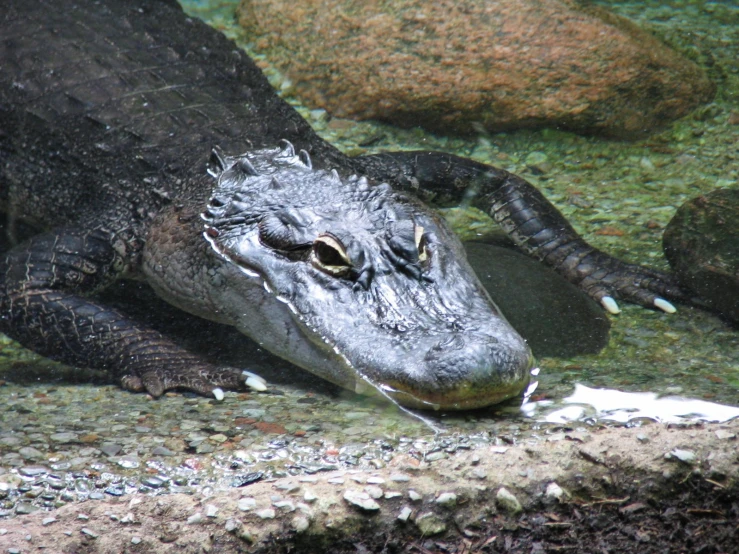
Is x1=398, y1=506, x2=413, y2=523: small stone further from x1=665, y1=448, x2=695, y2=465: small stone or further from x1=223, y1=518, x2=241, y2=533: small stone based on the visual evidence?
x1=665, y1=448, x2=695, y2=465: small stone

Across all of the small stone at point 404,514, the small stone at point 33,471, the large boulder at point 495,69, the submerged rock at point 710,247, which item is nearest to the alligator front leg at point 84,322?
the small stone at point 33,471

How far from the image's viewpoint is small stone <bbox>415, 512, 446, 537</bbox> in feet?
6.53

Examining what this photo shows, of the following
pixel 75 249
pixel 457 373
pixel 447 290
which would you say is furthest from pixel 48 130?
pixel 457 373

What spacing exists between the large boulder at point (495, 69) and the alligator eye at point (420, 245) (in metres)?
2.11

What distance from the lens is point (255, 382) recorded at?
2.93 m

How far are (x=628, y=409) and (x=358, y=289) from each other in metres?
0.96

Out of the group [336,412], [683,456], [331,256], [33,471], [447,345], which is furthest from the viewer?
[331,256]

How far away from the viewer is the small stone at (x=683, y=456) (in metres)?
2.06

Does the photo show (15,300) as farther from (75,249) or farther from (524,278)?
(524,278)

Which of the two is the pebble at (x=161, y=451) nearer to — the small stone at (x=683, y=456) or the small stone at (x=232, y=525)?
the small stone at (x=232, y=525)

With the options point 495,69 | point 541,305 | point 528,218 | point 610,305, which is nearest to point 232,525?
point 541,305

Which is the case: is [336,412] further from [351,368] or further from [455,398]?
[455,398]

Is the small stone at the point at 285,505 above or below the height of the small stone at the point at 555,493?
below

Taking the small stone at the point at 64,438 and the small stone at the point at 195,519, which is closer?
the small stone at the point at 195,519
